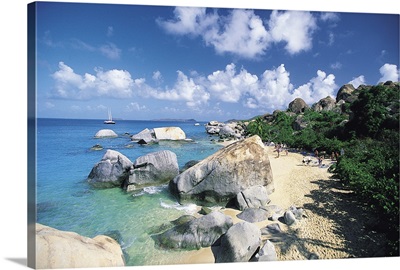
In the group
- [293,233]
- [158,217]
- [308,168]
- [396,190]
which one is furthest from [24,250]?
[308,168]

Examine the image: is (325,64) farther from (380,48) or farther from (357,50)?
(380,48)

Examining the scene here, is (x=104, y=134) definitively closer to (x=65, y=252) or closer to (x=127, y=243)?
(x=127, y=243)

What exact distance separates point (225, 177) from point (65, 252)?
368 centimetres

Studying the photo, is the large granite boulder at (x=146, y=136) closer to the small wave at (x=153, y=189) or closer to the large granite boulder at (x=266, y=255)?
the small wave at (x=153, y=189)

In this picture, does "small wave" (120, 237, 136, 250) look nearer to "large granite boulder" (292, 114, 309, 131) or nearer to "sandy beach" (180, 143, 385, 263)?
"sandy beach" (180, 143, 385, 263)

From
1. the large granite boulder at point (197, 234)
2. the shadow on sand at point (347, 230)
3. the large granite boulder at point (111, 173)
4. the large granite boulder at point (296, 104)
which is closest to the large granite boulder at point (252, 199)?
the shadow on sand at point (347, 230)

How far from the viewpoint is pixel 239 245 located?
4.00 meters

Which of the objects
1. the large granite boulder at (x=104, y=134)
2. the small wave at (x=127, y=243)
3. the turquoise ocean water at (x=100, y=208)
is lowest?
the small wave at (x=127, y=243)

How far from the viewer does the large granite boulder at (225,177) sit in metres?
6.12

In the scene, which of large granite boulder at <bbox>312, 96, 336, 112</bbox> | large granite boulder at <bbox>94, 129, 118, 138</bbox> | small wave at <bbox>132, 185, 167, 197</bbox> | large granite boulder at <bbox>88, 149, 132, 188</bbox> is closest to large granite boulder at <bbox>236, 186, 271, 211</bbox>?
small wave at <bbox>132, 185, 167, 197</bbox>

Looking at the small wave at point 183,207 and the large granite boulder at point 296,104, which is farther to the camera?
the large granite boulder at point 296,104

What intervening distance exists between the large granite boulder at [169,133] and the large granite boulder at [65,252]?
13048 mm

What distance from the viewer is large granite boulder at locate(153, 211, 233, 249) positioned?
4.41 meters

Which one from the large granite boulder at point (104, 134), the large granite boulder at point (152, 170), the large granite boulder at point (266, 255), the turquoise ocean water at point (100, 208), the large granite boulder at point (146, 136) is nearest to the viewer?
the large granite boulder at point (266, 255)
